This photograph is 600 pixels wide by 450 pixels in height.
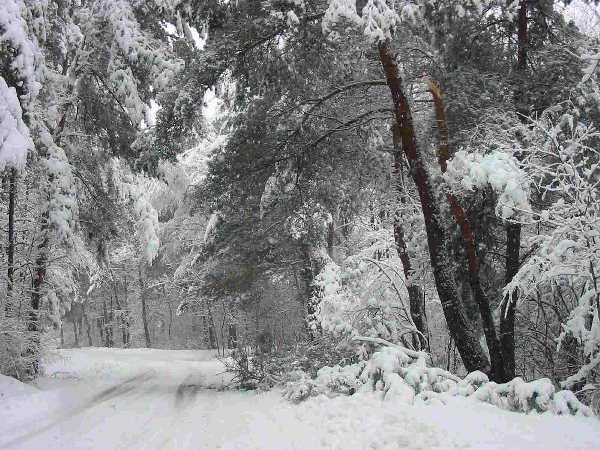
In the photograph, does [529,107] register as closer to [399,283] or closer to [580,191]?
[580,191]

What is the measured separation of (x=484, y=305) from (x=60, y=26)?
11167 mm

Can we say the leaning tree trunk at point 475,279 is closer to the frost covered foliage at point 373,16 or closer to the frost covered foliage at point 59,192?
the frost covered foliage at point 373,16

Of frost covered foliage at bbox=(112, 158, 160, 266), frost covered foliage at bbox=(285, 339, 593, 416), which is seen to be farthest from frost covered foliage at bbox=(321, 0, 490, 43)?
frost covered foliage at bbox=(112, 158, 160, 266)

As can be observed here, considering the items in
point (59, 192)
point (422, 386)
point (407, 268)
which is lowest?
point (422, 386)

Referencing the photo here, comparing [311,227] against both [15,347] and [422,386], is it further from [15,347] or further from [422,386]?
[15,347]

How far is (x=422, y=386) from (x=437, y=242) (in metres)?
2.36

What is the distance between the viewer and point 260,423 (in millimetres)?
6652

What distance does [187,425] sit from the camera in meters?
6.80

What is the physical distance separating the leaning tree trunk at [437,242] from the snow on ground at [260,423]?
192 cm

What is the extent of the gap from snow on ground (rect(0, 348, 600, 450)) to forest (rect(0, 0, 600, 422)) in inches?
21.4

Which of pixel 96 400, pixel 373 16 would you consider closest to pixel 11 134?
pixel 373 16

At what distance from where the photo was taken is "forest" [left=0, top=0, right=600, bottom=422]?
6.28 meters

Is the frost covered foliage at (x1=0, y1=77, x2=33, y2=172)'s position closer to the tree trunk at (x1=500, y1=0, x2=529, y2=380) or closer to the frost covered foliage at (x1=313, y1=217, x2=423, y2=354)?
the frost covered foliage at (x1=313, y1=217, x2=423, y2=354)

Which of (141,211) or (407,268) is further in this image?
(141,211)
